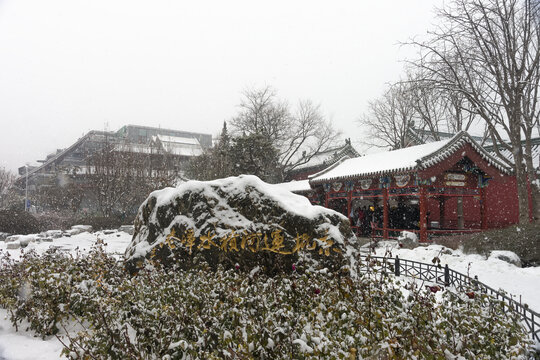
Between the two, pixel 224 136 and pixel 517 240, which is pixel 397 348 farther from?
pixel 224 136

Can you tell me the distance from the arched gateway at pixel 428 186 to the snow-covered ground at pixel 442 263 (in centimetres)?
254

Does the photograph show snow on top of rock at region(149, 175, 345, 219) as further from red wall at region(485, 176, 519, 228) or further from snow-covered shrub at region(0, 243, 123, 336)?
red wall at region(485, 176, 519, 228)

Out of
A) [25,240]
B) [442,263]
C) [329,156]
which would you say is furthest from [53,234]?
[329,156]

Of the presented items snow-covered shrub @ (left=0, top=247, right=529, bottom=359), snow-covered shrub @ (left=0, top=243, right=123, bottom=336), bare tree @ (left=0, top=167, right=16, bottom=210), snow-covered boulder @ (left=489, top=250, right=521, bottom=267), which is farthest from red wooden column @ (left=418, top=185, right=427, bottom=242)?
bare tree @ (left=0, top=167, right=16, bottom=210)

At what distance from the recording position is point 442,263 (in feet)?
32.1

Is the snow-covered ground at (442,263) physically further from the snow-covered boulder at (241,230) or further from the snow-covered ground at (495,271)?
the snow-covered boulder at (241,230)

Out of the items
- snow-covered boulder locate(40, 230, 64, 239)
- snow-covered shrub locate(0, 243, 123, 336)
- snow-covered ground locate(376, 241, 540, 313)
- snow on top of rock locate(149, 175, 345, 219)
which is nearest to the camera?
snow-covered shrub locate(0, 243, 123, 336)

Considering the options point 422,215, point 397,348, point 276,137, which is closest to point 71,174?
point 276,137

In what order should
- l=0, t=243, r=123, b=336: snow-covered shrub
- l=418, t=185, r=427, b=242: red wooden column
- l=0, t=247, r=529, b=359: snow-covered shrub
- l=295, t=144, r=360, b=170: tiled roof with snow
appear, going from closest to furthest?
l=0, t=247, r=529, b=359: snow-covered shrub < l=0, t=243, r=123, b=336: snow-covered shrub < l=418, t=185, r=427, b=242: red wooden column < l=295, t=144, r=360, b=170: tiled roof with snow

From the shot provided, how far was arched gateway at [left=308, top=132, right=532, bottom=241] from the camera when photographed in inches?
520

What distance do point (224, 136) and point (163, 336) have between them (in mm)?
26453

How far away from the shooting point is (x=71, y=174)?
26656 mm

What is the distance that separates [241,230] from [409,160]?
32.7 ft

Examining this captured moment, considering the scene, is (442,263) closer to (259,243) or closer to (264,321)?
(259,243)
